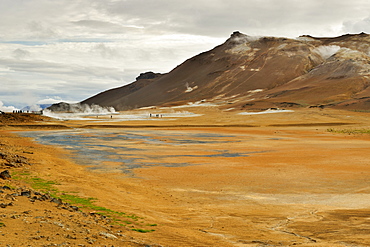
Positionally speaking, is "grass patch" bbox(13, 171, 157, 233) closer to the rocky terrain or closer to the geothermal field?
the geothermal field

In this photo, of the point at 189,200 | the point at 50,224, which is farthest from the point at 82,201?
the point at 50,224

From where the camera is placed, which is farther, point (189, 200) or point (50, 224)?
point (189, 200)

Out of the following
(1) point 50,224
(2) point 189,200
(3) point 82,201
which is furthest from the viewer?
(2) point 189,200

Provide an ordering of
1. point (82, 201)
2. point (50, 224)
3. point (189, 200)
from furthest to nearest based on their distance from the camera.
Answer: point (189, 200) < point (82, 201) < point (50, 224)

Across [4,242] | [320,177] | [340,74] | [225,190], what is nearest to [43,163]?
[225,190]

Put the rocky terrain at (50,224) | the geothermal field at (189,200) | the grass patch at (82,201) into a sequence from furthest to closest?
the grass patch at (82,201)
the geothermal field at (189,200)
the rocky terrain at (50,224)

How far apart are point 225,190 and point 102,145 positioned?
21.7 metres

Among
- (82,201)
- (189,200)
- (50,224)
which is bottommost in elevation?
(189,200)

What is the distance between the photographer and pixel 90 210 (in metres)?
12.6

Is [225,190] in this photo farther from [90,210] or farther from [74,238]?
[74,238]

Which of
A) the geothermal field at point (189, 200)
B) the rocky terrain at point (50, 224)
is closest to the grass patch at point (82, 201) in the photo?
the geothermal field at point (189, 200)

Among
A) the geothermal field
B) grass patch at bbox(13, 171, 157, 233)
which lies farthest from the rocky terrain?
grass patch at bbox(13, 171, 157, 233)

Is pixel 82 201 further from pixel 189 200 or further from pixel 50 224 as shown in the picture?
pixel 50 224

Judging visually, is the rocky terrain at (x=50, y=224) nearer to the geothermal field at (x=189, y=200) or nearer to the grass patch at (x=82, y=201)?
the geothermal field at (x=189, y=200)
